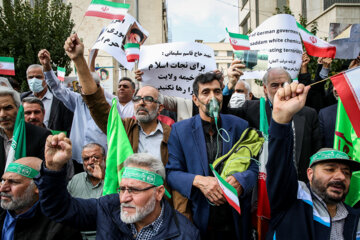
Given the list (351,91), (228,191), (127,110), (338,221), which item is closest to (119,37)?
(127,110)

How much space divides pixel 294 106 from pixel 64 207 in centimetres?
167

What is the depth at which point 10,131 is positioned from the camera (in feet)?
11.0

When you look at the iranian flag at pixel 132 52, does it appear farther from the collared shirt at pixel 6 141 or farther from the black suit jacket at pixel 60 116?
the collared shirt at pixel 6 141

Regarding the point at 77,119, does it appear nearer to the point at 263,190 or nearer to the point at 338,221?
the point at 263,190

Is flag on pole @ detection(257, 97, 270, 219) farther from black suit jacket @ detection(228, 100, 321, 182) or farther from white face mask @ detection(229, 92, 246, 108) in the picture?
white face mask @ detection(229, 92, 246, 108)

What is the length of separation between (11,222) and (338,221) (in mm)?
2624

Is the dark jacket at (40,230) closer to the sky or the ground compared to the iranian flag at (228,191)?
closer to the ground

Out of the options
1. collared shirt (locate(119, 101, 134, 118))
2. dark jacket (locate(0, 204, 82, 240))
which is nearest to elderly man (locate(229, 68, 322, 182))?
collared shirt (locate(119, 101, 134, 118))

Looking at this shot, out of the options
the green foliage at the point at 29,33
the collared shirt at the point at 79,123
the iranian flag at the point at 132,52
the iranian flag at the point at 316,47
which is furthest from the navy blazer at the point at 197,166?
the green foliage at the point at 29,33

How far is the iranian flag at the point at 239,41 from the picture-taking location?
4801 mm

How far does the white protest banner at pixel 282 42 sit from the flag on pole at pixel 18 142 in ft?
9.70

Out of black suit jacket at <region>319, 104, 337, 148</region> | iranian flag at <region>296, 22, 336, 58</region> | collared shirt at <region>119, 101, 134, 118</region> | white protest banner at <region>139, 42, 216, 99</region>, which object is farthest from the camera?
collared shirt at <region>119, 101, 134, 118</region>

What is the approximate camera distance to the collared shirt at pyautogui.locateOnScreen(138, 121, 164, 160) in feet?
10.1

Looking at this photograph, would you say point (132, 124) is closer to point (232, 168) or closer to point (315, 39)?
point (232, 168)
